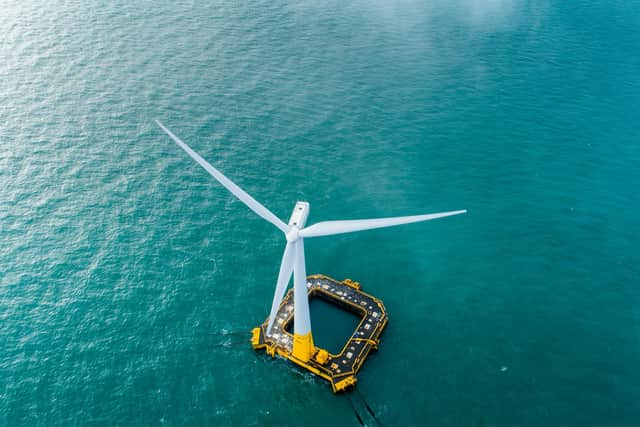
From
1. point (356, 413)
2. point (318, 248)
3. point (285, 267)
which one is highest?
point (285, 267)

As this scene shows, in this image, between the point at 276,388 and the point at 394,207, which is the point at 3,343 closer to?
the point at 276,388

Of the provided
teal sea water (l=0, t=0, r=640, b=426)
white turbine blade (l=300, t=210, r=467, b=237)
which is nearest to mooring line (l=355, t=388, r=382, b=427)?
teal sea water (l=0, t=0, r=640, b=426)

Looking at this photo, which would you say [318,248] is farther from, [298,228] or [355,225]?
[355,225]

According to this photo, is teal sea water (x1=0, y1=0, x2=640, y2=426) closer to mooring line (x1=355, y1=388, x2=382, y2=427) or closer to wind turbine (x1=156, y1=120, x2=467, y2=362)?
mooring line (x1=355, y1=388, x2=382, y2=427)

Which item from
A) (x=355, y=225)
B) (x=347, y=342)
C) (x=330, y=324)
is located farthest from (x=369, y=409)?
(x=355, y=225)

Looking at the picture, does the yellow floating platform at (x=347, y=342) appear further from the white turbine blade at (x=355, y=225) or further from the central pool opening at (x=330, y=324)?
the white turbine blade at (x=355, y=225)

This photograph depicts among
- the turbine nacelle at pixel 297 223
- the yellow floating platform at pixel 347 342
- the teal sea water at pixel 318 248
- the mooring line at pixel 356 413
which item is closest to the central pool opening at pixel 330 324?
the yellow floating platform at pixel 347 342
